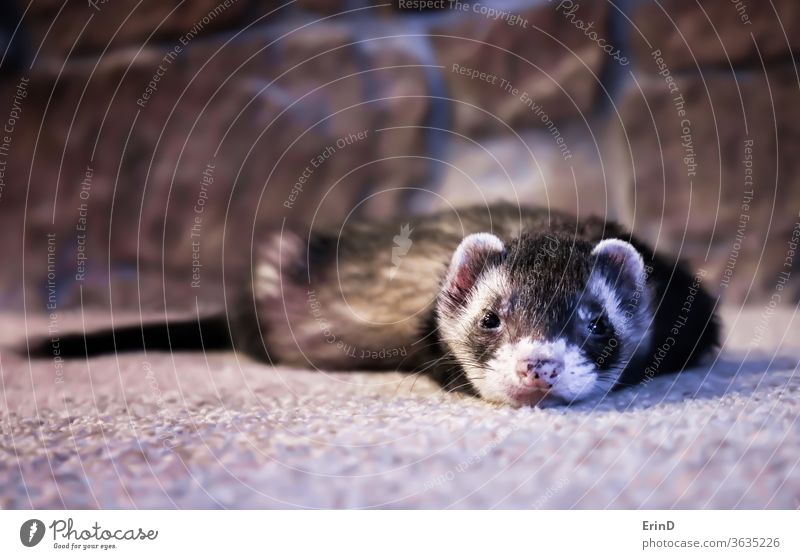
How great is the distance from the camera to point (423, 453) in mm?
646

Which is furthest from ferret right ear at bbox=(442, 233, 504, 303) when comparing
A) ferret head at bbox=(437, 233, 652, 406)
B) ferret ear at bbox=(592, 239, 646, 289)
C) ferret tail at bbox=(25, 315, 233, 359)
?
ferret tail at bbox=(25, 315, 233, 359)

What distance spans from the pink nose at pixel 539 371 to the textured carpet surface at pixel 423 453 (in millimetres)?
29

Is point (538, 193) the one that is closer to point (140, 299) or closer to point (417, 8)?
point (417, 8)

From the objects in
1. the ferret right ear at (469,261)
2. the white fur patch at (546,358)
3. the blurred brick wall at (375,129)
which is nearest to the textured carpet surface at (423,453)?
the white fur patch at (546,358)

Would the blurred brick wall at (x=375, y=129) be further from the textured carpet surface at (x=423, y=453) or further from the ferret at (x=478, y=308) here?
the textured carpet surface at (x=423, y=453)

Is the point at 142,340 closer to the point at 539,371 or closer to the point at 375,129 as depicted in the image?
the point at 375,129

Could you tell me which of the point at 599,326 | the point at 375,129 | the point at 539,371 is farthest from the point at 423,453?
the point at 375,129

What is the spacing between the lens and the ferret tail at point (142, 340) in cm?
94

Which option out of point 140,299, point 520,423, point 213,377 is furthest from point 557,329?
point 140,299

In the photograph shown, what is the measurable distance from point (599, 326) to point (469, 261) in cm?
15

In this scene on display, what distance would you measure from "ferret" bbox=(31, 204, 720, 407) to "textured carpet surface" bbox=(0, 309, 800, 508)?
0.14 feet

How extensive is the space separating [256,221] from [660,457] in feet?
2.00

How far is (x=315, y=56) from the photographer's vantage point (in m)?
0.93

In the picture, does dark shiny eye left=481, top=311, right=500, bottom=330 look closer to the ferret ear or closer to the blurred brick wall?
the ferret ear
